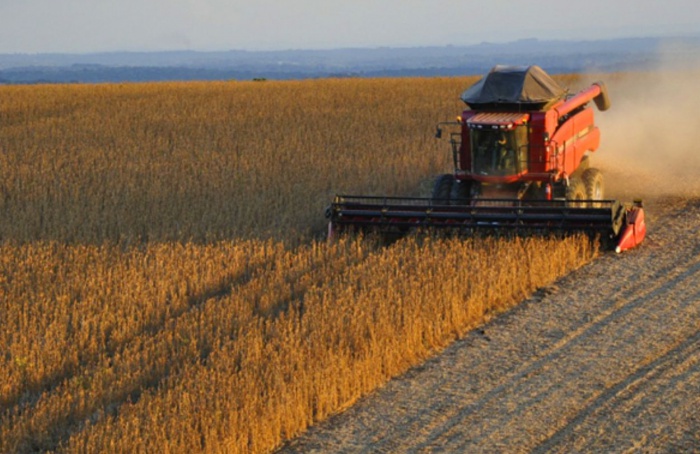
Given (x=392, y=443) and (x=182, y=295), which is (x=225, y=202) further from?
(x=392, y=443)

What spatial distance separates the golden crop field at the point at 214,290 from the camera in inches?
262

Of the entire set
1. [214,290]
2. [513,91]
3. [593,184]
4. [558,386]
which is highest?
[513,91]

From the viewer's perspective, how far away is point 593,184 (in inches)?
511

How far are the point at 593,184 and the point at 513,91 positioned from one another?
66.8 inches

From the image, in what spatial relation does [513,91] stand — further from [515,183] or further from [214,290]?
[214,290]

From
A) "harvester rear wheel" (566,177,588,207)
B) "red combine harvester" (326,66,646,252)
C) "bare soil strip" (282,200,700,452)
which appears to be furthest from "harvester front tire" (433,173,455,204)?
"bare soil strip" (282,200,700,452)

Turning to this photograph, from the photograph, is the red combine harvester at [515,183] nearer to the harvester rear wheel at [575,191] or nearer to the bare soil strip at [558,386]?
the harvester rear wheel at [575,191]

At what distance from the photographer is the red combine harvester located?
11250 mm

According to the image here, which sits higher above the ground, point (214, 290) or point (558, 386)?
point (214, 290)

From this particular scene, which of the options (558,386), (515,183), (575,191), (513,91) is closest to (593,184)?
(575,191)

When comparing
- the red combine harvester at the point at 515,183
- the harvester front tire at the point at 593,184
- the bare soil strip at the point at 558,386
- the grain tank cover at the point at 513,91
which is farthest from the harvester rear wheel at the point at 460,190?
the bare soil strip at the point at 558,386

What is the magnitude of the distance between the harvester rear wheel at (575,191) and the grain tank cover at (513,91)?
1.00m

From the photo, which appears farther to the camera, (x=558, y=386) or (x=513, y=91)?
(x=513, y=91)

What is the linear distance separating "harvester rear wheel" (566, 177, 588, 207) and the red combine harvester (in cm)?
1
